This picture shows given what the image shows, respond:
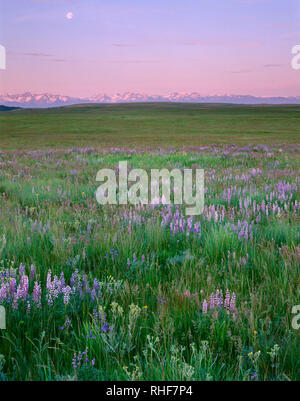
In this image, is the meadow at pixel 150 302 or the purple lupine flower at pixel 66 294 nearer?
the meadow at pixel 150 302

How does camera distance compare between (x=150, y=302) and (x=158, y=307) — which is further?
(x=150, y=302)

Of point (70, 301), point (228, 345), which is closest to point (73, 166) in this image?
point (70, 301)

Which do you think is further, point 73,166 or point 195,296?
point 73,166

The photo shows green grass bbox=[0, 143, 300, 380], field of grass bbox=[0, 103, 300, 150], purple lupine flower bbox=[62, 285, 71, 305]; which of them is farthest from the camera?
field of grass bbox=[0, 103, 300, 150]

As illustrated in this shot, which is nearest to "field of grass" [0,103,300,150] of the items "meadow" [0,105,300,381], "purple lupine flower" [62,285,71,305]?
"meadow" [0,105,300,381]

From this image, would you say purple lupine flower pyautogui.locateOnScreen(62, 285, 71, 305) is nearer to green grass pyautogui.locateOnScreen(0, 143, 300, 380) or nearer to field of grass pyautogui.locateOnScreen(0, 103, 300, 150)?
green grass pyautogui.locateOnScreen(0, 143, 300, 380)

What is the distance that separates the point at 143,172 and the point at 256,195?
202 inches

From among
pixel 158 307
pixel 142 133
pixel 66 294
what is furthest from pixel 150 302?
pixel 142 133

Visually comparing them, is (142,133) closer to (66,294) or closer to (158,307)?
(66,294)

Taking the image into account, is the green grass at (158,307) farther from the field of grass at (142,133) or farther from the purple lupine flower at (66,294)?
the field of grass at (142,133)

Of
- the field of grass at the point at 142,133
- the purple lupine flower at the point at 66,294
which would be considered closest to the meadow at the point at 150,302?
the purple lupine flower at the point at 66,294

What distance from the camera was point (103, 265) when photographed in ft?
11.6
